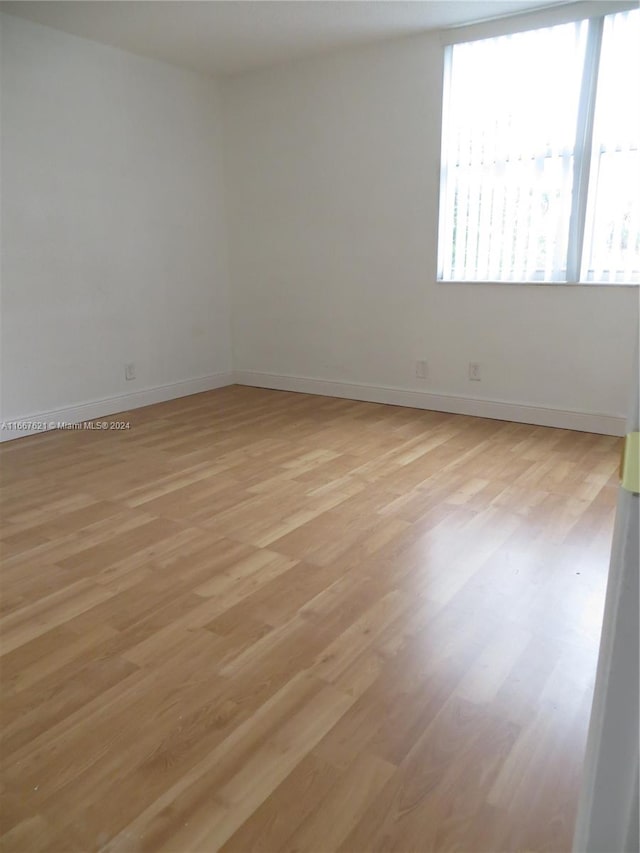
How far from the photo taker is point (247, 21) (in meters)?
3.82

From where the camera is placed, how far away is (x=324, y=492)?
3092 millimetres

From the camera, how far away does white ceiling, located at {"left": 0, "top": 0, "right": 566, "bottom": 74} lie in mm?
3568

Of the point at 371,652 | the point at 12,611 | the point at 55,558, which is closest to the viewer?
the point at 371,652

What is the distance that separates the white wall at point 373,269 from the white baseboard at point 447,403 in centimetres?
3

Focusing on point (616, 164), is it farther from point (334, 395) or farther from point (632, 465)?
point (632, 465)

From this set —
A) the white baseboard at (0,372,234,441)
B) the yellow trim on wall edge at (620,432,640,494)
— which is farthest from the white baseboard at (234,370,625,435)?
the yellow trim on wall edge at (620,432,640,494)

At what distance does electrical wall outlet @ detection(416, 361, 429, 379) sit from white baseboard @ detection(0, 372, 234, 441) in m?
1.84

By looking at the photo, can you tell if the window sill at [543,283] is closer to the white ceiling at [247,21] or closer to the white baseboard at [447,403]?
the white baseboard at [447,403]

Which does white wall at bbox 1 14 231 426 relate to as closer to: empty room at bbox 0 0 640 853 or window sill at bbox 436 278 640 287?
empty room at bbox 0 0 640 853

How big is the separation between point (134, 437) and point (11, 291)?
1.16 m

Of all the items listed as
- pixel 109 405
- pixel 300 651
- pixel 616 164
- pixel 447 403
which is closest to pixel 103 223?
pixel 109 405

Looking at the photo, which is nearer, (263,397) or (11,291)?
(11,291)

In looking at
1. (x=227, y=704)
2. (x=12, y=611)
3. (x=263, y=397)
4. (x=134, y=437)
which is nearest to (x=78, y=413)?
(x=134, y=437)

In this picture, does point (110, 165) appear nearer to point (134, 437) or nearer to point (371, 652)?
point (134, 437)
